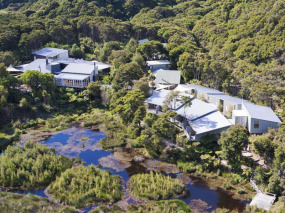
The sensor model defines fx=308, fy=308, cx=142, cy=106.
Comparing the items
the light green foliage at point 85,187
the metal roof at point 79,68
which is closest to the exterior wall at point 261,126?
the light green foliage at point 85,187

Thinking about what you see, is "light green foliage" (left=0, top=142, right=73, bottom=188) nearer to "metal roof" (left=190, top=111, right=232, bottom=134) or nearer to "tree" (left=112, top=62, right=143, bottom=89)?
"metal roof" (left=190, top=111, right=232, bottom=134)

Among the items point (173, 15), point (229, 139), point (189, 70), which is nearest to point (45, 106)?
point (189, 70)

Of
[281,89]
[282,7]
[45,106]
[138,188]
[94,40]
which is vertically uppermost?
[282,7]

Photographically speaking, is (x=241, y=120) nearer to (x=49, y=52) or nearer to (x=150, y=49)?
(x=150, y=49)

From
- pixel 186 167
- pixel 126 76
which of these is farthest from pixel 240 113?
pixel 126 76

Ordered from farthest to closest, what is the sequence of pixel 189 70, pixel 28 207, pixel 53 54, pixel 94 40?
pixel 94 40
pixel 53 54
pixel 189 70
pixel 28 207

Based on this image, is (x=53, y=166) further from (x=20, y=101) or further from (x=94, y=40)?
(x=94, y=40)
